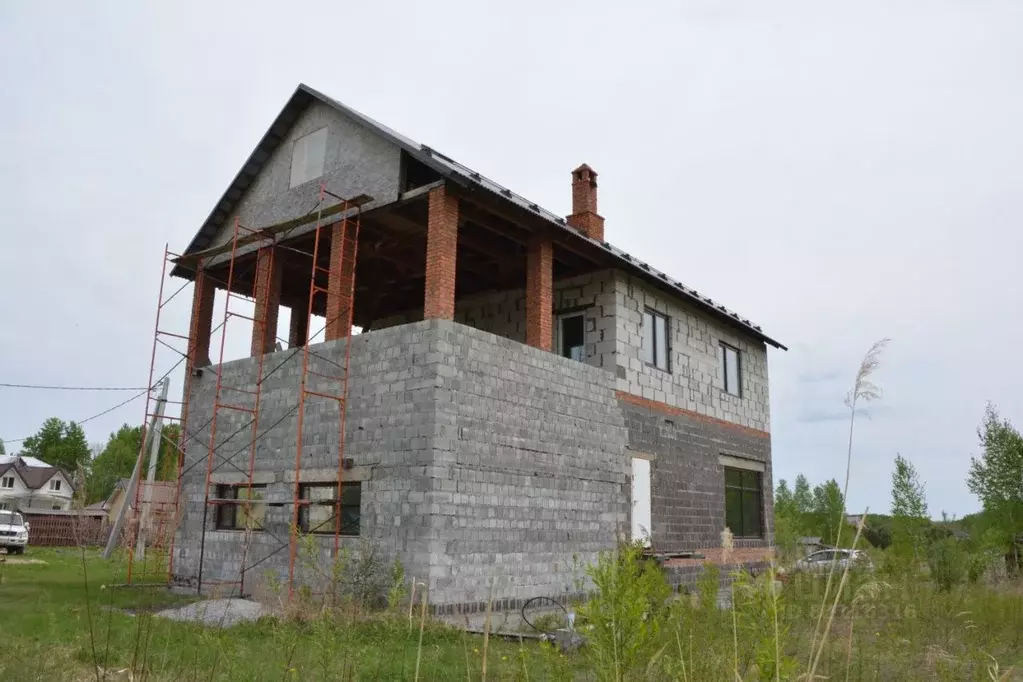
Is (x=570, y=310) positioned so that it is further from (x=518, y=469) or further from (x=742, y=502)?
(x=742, y=502)

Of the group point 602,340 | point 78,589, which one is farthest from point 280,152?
point 78,589

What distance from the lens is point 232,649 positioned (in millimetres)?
6488

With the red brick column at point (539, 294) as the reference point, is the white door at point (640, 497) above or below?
below

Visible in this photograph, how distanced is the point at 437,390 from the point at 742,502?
11742 mm

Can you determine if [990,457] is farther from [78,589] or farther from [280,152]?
[78,589]

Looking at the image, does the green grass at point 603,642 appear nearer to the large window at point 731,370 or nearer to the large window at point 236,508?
the large window at point 236,508

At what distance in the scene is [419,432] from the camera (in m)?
A: 11.7

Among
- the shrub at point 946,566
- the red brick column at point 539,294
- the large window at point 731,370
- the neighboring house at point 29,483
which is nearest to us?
the shrub at point 946,566

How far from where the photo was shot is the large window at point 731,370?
66.6ft

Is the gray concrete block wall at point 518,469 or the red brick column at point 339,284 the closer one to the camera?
the gray concrete block wall at point 518,469

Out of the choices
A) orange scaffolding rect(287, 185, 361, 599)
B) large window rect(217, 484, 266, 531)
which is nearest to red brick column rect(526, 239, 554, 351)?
orange scaffolding rect(287, 185, 361, 599)

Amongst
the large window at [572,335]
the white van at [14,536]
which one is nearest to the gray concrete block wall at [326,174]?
the large window at [572,335]

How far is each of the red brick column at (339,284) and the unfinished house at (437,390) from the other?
4 centimetres

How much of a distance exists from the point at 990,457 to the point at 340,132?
2775 centimetres
